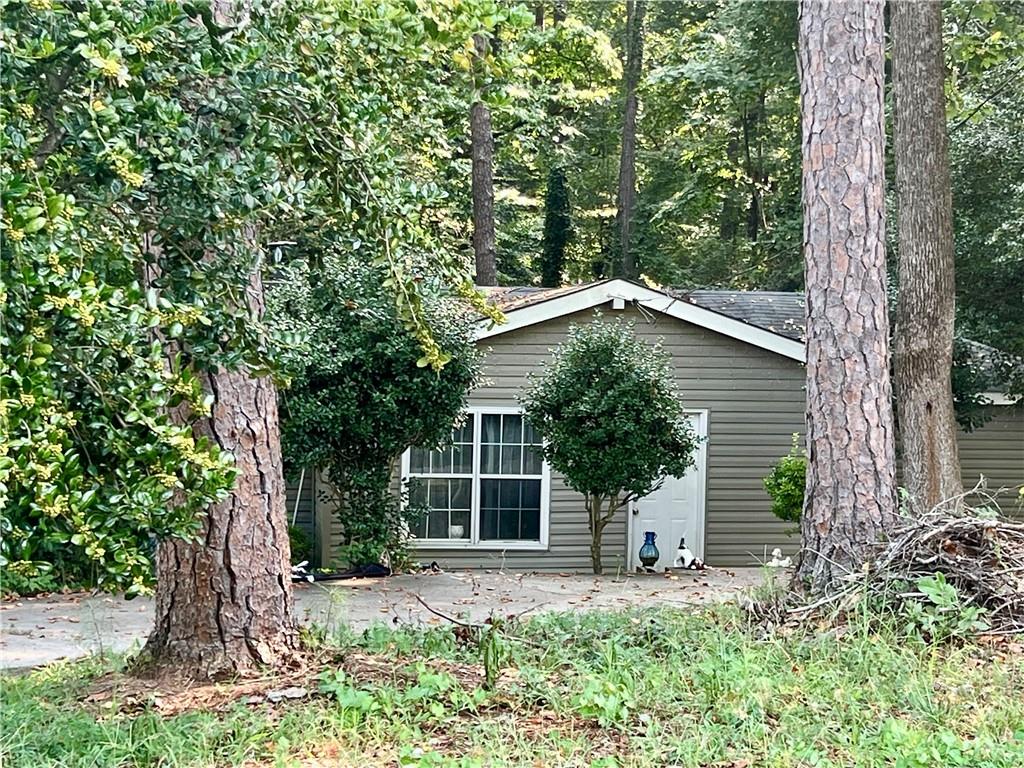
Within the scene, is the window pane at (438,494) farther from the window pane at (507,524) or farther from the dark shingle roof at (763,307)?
the dark shingle roof at (763,307)

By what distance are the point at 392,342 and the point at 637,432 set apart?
10.1 ft

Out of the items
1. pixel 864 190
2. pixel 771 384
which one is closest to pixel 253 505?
pixel 864 190

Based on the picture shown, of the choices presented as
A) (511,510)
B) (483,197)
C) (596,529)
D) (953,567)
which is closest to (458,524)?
(511,510)

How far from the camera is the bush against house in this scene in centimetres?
1085

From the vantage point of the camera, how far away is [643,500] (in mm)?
13859

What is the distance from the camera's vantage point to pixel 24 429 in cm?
273

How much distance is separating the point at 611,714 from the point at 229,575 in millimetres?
2182

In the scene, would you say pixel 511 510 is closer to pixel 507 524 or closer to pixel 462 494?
pixel 507 524

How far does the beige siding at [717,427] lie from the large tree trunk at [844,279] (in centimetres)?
711

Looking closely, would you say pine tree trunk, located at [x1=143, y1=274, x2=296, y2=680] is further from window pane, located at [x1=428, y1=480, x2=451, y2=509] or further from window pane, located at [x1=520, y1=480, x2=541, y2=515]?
window pane, located at [x1=520, y1=480, x2=541, y2=515]

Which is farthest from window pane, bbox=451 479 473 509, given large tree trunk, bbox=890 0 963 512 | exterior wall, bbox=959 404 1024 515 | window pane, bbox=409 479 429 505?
exterior wall, bbox=959 404 1024 515

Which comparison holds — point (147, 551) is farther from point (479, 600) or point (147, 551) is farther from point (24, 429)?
point (479, 600)

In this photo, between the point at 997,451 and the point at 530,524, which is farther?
the point at 997,451

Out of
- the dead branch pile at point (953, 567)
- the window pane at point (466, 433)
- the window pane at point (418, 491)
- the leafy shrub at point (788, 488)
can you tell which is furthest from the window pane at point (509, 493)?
the dead branch pile at point (953, 567)
